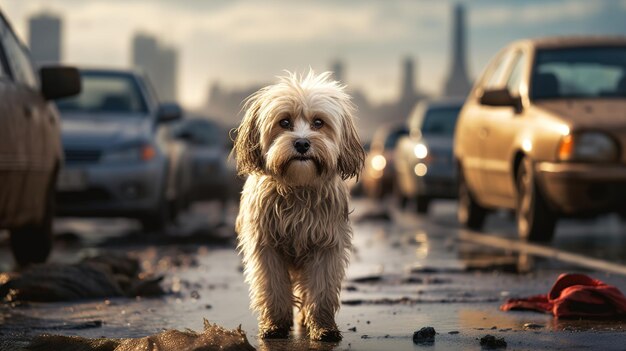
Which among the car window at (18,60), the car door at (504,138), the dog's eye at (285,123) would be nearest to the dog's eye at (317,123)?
the dog's eye at (285,123)

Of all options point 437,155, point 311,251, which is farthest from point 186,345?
point 437,155

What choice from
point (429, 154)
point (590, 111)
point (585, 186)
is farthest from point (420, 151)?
point (585, 186)

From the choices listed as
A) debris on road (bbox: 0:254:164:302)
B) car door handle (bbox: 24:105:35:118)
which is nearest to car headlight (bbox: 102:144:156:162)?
car door handle (bbox: 24:105:35:118)

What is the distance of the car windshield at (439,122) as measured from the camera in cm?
2341

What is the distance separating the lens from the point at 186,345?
655cm

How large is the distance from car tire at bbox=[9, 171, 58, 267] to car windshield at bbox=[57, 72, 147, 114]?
589 cm

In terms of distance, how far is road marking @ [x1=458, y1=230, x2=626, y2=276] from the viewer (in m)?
11.9

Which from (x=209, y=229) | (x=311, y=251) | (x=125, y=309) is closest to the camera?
(x=311, y=251)

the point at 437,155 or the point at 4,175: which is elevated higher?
the point at 4,175

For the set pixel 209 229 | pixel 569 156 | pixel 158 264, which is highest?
pixel 569 156

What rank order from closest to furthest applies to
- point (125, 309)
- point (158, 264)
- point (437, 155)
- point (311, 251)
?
point (311, 251) < point (125, 309) < point (158, 264) < point (437, 155)

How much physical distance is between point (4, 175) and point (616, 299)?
4435 mm

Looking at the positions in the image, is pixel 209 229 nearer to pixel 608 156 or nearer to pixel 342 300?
pixel 608 156

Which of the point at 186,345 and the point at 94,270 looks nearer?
the point at 186,345
